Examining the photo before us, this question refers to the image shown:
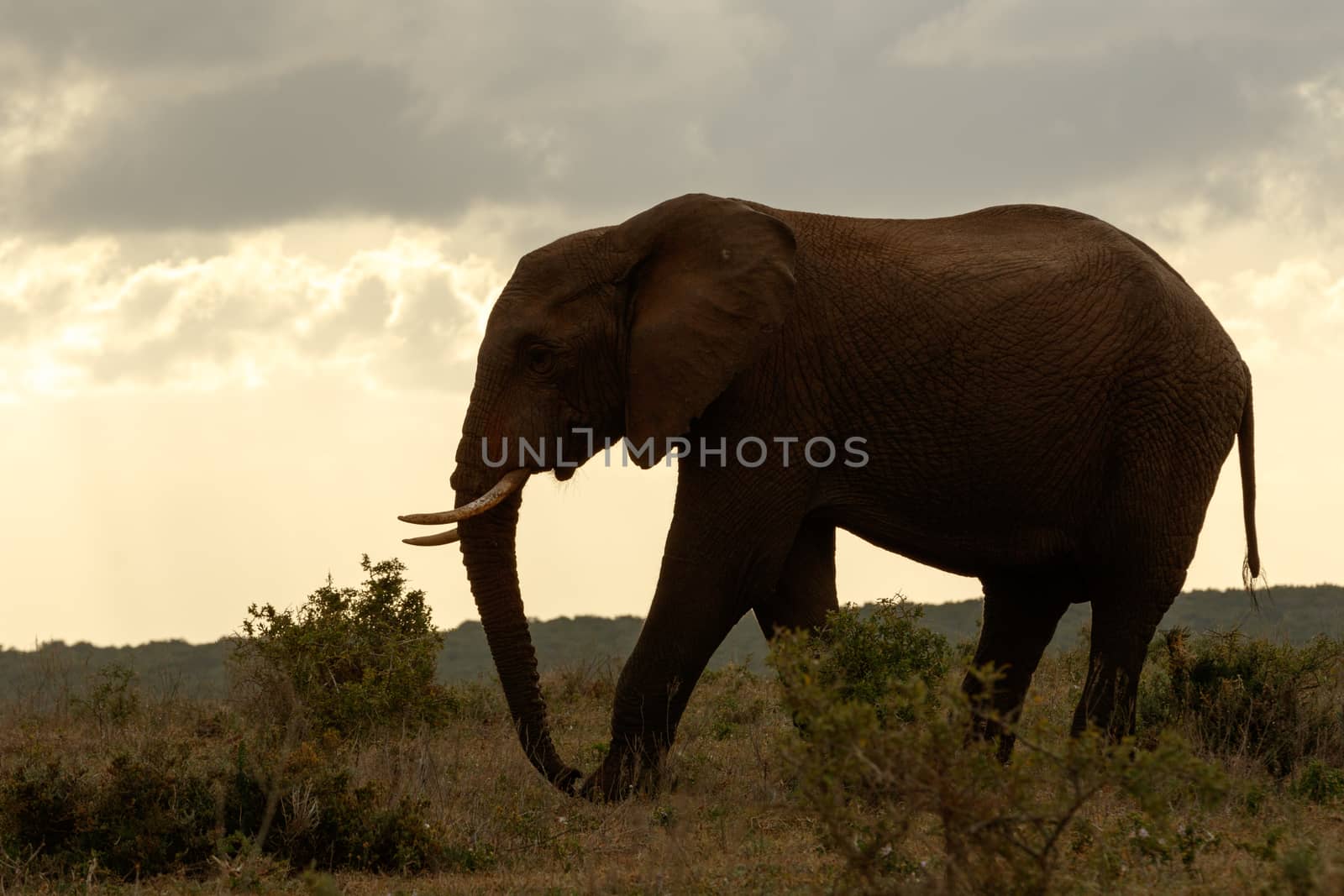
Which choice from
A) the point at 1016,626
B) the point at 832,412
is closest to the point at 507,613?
the point at 832,412

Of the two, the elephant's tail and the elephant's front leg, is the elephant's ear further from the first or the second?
the elephant's tail

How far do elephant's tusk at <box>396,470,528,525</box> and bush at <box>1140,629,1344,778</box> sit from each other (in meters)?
4.93

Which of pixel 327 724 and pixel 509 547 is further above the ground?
pixel 509 547

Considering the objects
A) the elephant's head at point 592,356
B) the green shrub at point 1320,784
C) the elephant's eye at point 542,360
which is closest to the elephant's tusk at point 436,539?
the elephant's head at point 592,356

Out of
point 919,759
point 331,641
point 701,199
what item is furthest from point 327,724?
point 919,759

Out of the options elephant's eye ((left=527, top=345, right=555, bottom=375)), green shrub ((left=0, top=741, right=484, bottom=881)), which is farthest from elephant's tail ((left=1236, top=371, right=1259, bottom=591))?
green shrub ((left=0, top=741, right=484, bottom=881))

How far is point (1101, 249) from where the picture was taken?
1052 centimetres

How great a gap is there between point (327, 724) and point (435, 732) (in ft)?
2.90

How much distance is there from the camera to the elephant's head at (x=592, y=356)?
948cm

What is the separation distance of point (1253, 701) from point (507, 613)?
5.29 metres

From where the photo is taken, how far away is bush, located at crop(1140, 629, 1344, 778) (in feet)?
35.1

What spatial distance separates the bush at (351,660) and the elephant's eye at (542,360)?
3.96 metres

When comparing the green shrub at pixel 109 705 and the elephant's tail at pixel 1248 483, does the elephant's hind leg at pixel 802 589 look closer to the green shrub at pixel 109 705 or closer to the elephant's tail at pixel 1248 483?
the elephant's tail at pixel 1248 483

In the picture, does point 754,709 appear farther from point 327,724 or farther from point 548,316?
point 548,316
